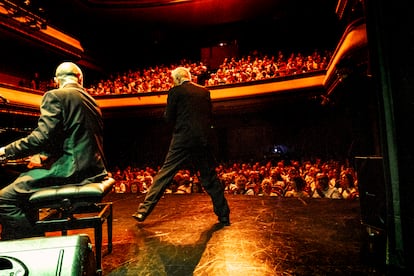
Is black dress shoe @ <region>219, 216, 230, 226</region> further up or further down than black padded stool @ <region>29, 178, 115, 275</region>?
further down

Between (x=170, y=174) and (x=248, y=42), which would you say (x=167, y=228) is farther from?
(x=248, y=42)

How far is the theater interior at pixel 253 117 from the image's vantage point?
0.93 m

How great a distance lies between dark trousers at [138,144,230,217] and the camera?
256 cm

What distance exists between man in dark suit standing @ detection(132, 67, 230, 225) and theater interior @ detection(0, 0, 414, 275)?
34 centimetres

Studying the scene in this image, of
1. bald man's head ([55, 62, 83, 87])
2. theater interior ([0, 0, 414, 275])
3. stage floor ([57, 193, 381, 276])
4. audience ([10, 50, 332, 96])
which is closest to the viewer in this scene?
theater interior ([0, 0, 414, 275])

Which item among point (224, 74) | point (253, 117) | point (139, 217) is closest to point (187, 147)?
point (139, 217)

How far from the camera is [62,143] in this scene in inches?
70.9

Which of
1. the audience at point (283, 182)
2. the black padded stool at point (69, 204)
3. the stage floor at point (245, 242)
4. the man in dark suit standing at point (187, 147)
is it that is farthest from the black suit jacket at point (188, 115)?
the audience at point (283, 182)

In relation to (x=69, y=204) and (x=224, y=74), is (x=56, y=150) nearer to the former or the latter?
(x=69, y=204)

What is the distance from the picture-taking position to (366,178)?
1.83 meters

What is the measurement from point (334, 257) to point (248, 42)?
31.7 ft

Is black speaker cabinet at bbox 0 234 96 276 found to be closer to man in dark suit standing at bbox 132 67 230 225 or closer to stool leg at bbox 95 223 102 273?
stool leg at bbox 95 223 102 273

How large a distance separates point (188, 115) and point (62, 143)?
1.13 metres

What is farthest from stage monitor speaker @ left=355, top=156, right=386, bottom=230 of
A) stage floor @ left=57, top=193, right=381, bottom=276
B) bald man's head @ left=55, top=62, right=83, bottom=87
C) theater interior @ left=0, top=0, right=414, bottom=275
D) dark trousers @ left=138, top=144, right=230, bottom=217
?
bald man's head @ left=55, top=62, right=83, bottom=87
